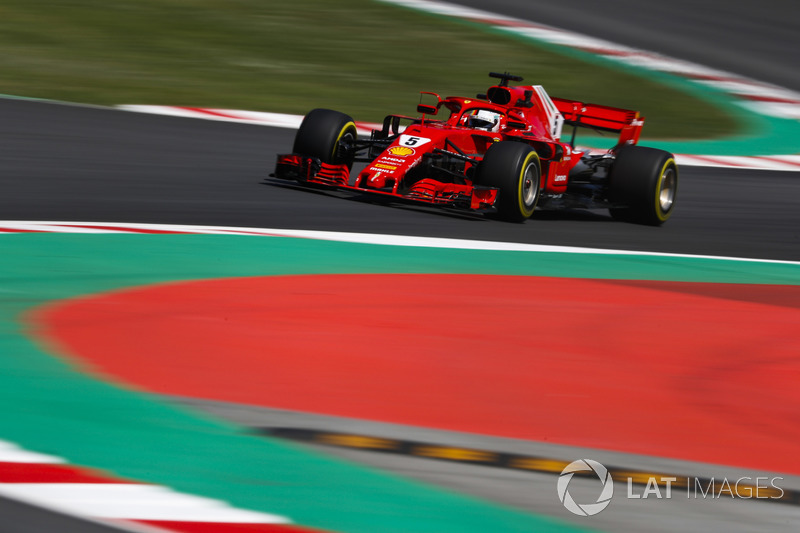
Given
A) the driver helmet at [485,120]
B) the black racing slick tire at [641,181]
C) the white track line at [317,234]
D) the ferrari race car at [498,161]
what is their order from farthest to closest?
the black racing slick tire at [641,181], the driver helmet at [485,120], the ferrari race car at [498,161], the white track line at [317,234]

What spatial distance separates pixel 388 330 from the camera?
579cm

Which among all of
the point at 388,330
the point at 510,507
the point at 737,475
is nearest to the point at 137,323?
the point at 388,330

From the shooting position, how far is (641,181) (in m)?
10.6

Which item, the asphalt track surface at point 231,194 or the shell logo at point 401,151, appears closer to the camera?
the asphalt track surface at point 231,194

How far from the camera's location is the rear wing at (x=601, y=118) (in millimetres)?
10977

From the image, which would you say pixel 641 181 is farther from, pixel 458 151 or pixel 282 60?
pixel 282 60

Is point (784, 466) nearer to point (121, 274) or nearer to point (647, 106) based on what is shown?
point (121, 274)

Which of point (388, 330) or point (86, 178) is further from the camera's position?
point (86, 178)

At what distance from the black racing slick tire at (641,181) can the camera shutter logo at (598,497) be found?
6.92m

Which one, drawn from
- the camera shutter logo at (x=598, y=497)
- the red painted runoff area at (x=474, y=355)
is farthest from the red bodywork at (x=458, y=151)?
the camera shutter logo at (x=598, y=497)

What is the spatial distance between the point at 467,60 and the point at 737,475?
53.0 ft

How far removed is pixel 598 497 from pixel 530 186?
6357mm

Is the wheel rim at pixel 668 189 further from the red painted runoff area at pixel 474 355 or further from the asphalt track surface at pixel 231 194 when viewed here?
the red painted runoff area at pixel 474 355

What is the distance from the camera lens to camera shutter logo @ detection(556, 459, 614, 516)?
3.66 meters
